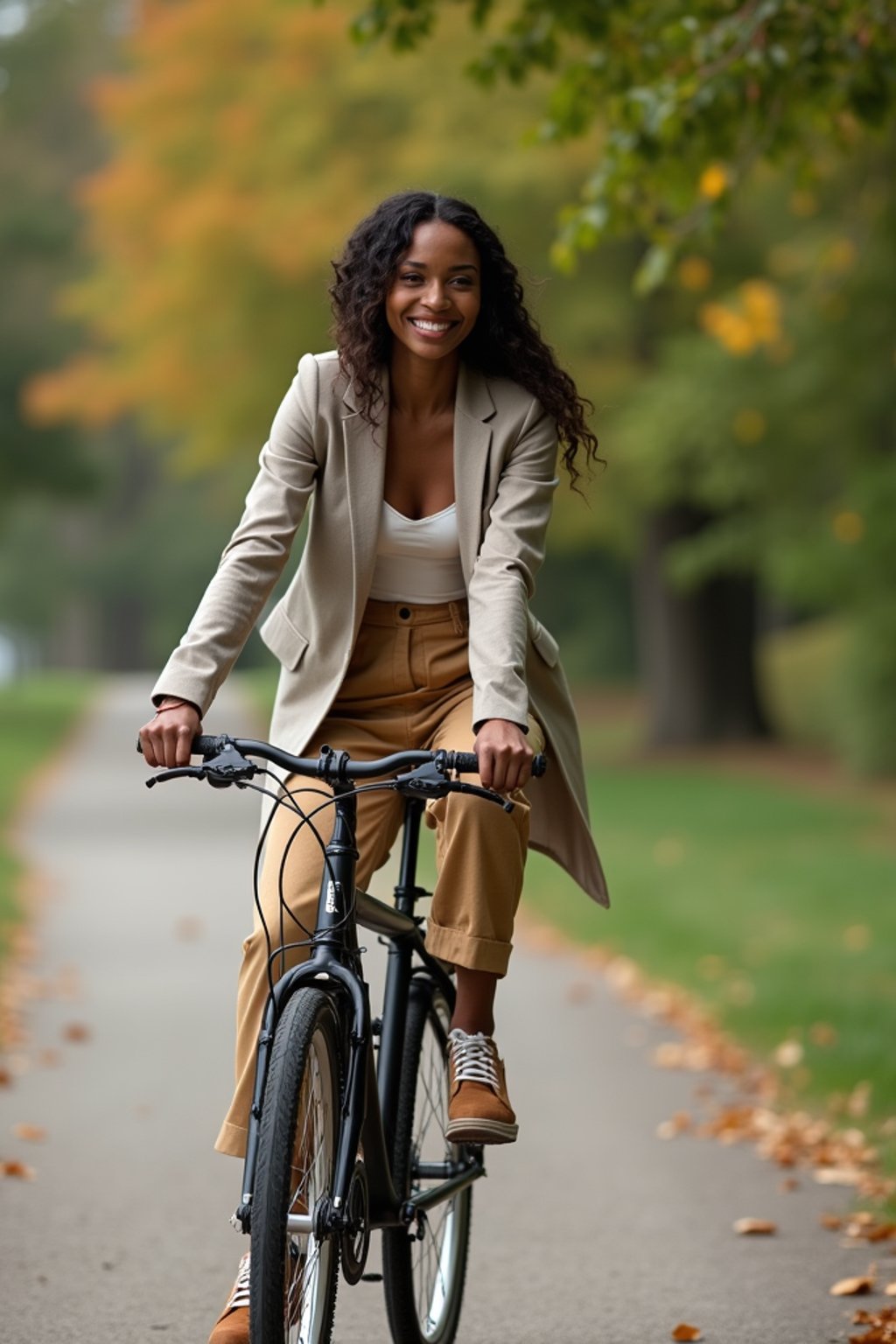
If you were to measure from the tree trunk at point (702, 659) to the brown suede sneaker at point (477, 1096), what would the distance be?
21594 millimetres

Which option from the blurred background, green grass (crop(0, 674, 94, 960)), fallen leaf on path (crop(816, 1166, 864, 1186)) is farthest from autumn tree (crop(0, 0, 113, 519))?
fallen leaf on path (crop(816, 1166, 864, 1186))

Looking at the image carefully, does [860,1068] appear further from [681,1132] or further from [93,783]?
[93,783]

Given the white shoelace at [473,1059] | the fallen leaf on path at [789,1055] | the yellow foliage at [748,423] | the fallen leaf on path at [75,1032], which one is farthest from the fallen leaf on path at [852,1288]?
the yellow foliage at [748,423]

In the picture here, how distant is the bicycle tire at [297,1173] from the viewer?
11.6 ft

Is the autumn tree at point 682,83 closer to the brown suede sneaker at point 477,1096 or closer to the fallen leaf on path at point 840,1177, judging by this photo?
the fallen leaf on path at point 840,1177

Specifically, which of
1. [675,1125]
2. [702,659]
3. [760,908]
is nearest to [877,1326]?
[675,1125]

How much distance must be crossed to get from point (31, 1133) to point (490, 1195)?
5.51 feet

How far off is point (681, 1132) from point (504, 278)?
3.79 m

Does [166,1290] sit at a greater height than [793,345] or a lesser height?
lesser

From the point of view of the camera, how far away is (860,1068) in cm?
802

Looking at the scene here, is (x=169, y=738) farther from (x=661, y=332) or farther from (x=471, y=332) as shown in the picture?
(x=661, y=332)

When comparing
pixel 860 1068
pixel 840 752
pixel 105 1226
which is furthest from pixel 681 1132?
pixel 840 752

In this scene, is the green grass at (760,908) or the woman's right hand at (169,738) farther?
the green grass at (760,908)

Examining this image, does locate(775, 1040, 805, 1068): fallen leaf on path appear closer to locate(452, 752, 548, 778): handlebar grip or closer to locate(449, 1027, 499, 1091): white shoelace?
locate(449, 1027, 499, 1091): white shoelace
